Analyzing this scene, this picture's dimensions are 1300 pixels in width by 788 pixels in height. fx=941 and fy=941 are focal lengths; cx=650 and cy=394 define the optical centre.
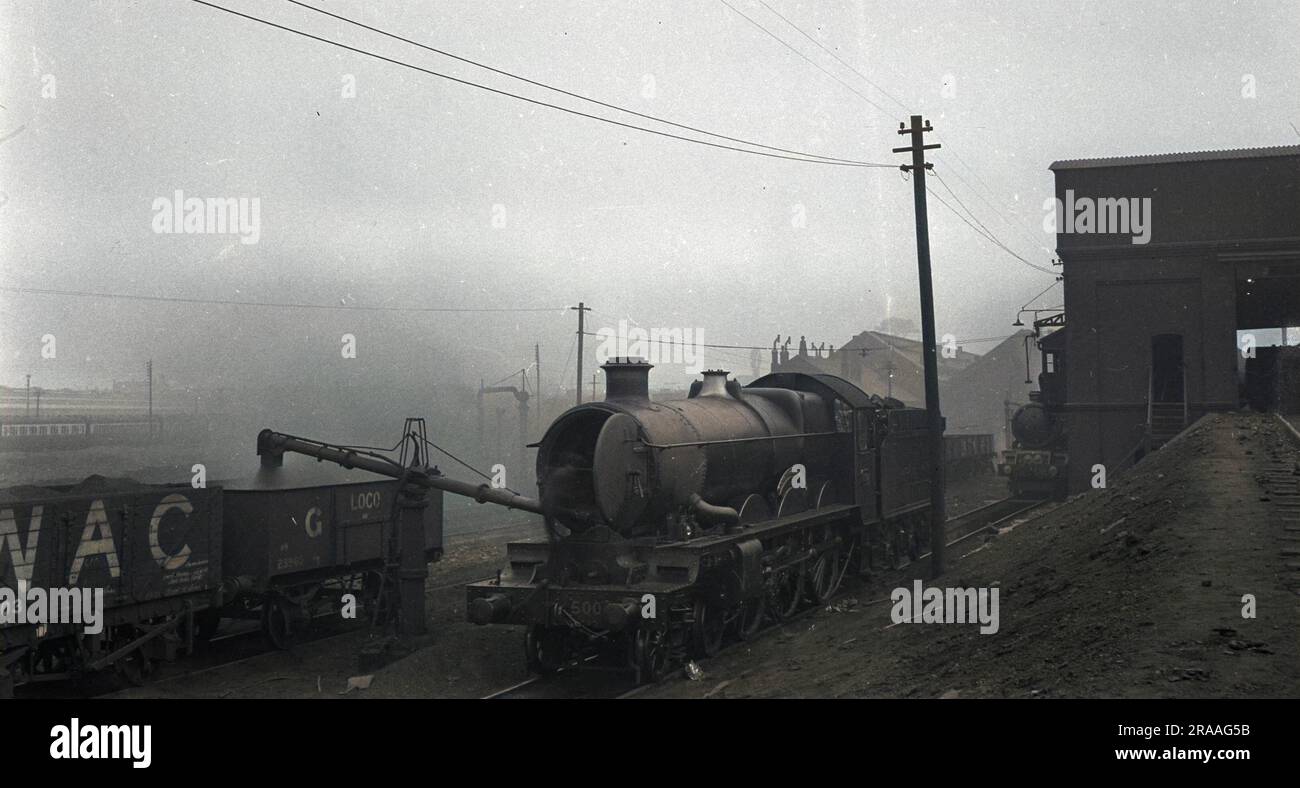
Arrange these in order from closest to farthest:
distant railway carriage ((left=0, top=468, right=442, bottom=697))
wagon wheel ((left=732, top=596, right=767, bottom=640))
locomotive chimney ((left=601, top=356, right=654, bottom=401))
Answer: distant railway carriage ((left=0, top=468, right=442, bottom=697))
locomotive chimney ((left=601, top=356, right=654, bottom=401))
wagon wheel ((left=732, top=596, right=767, bottom=640))

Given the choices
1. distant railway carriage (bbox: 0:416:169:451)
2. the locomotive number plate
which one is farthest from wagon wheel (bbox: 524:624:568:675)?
distant railway carriage (bbox: 0:416:169:451)

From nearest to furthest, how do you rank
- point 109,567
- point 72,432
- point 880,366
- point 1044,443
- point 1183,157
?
point 109,567 → point 1183,157 → point 1044,443 → point 72,432 → point 880,366

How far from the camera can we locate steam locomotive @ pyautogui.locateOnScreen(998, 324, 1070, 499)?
101 feet

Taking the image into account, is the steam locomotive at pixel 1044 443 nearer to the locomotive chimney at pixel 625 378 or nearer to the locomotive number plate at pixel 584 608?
the locomotive chimney at pixel 625 378

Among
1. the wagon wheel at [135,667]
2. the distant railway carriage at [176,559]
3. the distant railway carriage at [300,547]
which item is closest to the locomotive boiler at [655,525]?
the distant railway carriage at [300,547]

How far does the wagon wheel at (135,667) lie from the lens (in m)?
11.7

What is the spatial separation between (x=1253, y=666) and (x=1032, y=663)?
185 cm

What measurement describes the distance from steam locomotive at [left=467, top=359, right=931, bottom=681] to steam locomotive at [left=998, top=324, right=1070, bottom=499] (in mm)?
18518

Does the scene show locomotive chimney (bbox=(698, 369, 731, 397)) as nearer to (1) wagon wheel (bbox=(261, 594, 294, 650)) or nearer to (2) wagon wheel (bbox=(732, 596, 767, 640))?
(2) wagon wheel (bbox=(732, 596, 767, 640))

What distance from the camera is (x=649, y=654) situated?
1099cm

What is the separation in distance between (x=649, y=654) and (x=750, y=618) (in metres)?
2.85

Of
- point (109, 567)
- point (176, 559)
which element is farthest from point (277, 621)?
point (109, 567)

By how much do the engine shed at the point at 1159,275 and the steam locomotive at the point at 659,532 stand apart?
683 inches

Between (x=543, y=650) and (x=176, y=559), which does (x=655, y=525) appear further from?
(x=176, y=559)
